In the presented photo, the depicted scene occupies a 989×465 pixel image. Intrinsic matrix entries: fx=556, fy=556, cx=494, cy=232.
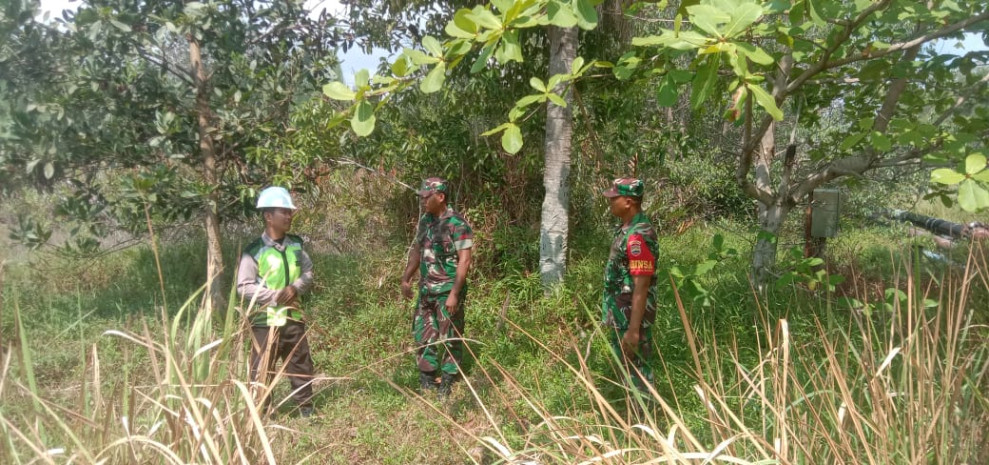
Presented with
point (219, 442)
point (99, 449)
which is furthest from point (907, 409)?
point (99, 449)

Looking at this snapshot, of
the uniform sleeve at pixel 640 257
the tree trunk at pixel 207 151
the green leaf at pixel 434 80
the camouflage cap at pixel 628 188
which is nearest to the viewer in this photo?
the green leaf at pixel 434 80

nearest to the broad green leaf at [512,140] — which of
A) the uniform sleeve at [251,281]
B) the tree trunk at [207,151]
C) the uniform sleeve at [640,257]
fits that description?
the uniform sleeve at [640,257]

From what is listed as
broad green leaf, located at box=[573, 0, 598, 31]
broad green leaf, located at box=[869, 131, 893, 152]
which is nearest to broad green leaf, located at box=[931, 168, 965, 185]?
broad green leaf, located at box=[869, 131, 893, 152]

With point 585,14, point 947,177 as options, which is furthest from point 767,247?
point 585,14

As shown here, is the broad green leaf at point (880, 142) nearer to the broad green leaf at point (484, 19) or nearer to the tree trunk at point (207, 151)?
the broad green leaf at point (484, 19)

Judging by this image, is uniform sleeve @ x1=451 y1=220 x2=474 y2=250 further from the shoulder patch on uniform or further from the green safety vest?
the shoulder patch on uniform

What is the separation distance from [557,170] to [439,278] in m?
1.41

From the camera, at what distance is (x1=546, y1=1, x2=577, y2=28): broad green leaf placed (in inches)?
63.2

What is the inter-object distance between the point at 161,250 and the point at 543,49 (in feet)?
17.5

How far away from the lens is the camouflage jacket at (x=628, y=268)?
299cm

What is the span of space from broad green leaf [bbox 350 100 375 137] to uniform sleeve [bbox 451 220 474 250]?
1904 millimetres

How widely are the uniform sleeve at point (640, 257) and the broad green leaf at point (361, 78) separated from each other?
174 centimetres

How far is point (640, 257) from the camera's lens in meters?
2.98

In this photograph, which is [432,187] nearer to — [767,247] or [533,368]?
[533,368]
